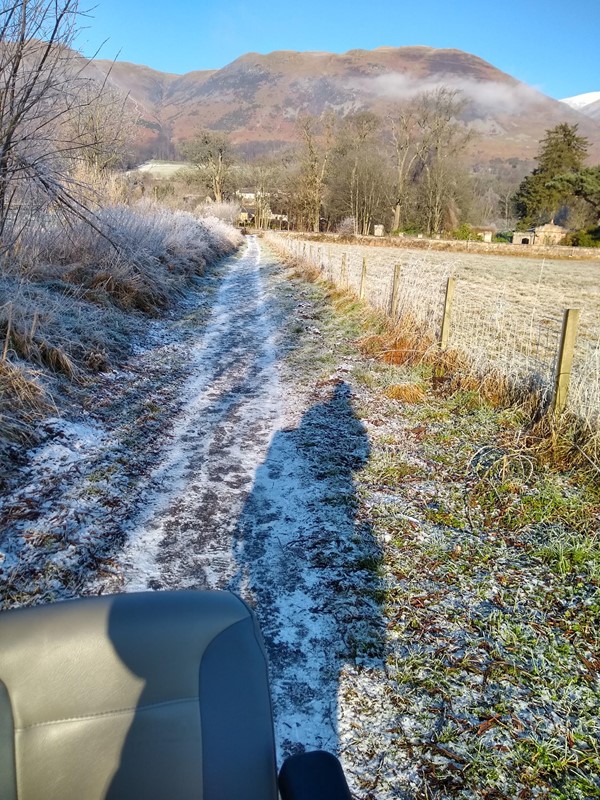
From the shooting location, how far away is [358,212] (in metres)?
50.7

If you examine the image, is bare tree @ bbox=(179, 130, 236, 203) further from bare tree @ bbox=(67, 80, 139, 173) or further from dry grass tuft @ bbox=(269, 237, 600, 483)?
dry grass tuft @ bbox=(269, 237, 600, 483)

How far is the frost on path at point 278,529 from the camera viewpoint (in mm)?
2449

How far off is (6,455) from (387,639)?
3.12 m

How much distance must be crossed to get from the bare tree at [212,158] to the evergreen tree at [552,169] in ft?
104

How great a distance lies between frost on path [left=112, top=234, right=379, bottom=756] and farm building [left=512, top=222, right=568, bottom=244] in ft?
157

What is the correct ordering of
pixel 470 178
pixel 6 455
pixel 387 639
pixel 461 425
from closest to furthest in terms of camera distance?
pixel 387 639, pixel 6 455, pixel 461 425, pixel 470 178

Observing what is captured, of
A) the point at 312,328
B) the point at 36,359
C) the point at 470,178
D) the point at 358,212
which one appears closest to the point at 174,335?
the point at 312,328

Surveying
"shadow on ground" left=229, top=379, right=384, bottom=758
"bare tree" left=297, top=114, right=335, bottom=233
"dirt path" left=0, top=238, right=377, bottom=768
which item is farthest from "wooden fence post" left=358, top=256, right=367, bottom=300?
"bare tree" left=297, top=114, right=335, bottom=233

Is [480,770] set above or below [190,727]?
below

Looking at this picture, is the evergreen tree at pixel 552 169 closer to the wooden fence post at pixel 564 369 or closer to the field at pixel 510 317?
the field at pixel 510 317

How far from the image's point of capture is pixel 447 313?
272 inches

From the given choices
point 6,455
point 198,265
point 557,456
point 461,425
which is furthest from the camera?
point 198,265

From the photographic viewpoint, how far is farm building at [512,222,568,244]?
46.5 meters

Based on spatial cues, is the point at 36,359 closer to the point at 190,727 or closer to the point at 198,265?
the point at 190,727
